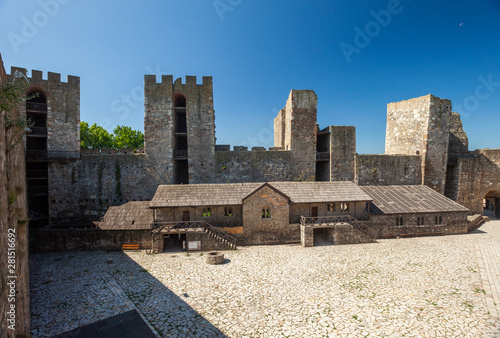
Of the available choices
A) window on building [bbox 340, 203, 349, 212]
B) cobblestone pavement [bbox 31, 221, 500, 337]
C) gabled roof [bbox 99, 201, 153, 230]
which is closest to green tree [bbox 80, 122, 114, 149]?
gabled roof [bbox 99, 201, 153, 230]

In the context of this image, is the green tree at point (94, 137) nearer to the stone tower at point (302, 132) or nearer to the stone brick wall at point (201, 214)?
the stone brick wall at point (201, 214)

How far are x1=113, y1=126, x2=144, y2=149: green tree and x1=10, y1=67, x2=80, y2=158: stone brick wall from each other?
1653 centimetres

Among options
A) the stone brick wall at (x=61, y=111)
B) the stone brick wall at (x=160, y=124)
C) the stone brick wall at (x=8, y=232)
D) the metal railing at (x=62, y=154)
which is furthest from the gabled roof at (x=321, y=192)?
the stone brick wall at (x=61, y=111)

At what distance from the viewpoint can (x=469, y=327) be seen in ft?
27.9

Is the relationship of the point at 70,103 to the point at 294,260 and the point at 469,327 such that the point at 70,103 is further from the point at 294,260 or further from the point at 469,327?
the point at 469,327

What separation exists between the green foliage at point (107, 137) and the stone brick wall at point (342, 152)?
29.7m

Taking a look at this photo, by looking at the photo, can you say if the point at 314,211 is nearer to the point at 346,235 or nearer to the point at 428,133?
the point at 346,235

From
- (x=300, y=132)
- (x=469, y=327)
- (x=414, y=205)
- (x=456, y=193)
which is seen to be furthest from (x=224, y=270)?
(x=456, y=193)

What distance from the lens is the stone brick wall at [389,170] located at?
2461 cm

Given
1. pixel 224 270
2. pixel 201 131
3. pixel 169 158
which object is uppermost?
pixel 201 131

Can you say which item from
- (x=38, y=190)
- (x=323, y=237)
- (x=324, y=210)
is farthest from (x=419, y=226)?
(x=38, y=190)

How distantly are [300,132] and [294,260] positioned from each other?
13967 millimetres

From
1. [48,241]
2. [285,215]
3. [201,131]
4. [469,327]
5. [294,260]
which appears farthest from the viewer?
[201,131]

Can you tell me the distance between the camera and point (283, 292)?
1089cm
